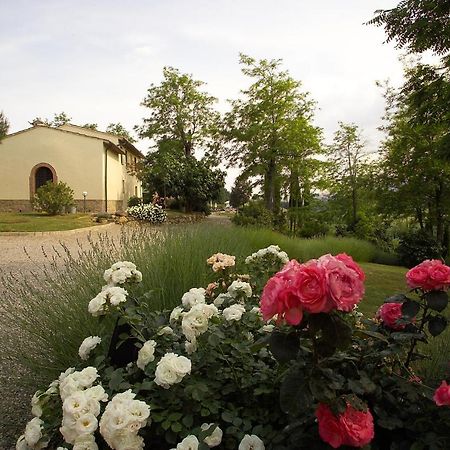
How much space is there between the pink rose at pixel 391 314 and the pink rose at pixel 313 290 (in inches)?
31.8

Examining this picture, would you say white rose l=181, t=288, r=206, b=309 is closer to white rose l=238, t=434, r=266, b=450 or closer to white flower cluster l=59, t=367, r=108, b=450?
white flower cluster l=59, t=367, r=108, b=450

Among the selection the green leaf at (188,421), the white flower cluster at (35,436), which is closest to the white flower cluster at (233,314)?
the green leaf at (188,421)

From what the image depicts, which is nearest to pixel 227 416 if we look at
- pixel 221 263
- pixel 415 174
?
pixel 221 263

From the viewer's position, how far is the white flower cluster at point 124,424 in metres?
1.39

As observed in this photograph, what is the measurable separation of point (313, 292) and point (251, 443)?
0.69 meters

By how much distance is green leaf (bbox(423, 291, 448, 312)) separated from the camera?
1609 millimetres

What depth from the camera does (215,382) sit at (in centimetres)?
172

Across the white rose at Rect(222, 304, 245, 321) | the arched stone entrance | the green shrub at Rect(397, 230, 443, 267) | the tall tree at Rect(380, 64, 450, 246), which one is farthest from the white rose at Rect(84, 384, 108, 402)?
the arched stone entrance

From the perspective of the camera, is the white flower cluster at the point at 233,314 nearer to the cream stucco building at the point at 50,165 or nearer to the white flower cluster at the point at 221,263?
the white flower cluster at the point at 221,263

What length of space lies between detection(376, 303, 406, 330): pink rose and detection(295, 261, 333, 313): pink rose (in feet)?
2.65

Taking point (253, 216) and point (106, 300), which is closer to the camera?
point (106, 300)

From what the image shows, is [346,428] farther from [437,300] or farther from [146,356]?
[146,356]

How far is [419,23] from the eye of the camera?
18.0 feet

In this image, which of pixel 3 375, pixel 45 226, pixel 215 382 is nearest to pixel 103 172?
pixel 45 226
